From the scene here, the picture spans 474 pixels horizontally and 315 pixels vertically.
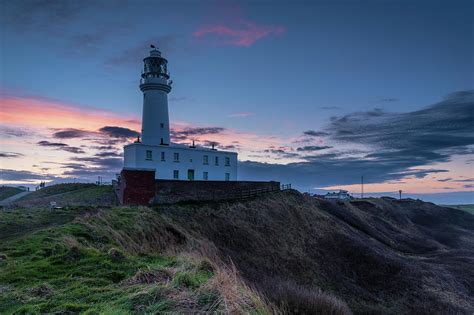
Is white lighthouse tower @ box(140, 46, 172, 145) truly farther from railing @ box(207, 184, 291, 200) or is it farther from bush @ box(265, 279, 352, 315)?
bush @ box(265, 279, 352, 315)

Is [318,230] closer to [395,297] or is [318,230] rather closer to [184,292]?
[395,297]

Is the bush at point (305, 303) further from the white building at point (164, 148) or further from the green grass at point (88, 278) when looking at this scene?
the white building at point (164, 148)

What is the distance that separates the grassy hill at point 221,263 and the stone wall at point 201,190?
1664mm

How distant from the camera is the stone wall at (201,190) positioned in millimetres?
30688

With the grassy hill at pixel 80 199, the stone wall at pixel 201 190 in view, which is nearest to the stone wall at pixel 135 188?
the stone wall at pixel 201 190

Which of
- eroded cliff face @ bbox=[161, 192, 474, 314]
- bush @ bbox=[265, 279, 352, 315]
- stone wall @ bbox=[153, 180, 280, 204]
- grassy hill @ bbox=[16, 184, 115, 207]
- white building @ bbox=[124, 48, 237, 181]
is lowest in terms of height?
eroded cliff face @ bbox=[161, 192, 474, 314]

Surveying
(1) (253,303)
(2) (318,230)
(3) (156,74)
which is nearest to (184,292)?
(1) (253,303)

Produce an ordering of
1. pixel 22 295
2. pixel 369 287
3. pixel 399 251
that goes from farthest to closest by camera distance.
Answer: pixel 399 251 → pixel 369 287 → pixel 22 295

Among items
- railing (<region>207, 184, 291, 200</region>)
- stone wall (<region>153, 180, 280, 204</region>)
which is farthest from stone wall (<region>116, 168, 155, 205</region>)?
railing (<region>207, 184, 291, 200</region>)

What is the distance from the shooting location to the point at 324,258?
1098 inches

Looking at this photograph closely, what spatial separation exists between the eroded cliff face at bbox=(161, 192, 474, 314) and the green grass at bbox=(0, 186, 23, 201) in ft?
124

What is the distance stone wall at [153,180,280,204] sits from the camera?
30.7m

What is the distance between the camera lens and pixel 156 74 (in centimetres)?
4322

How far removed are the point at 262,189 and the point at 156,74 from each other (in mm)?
19963
